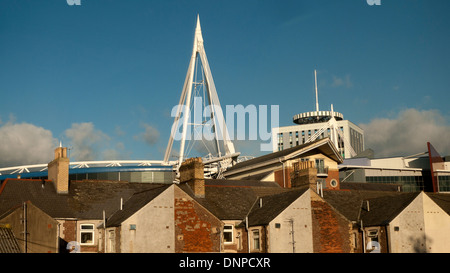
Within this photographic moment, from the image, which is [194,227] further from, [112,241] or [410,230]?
[410,230]

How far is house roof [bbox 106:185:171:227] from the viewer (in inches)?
1534

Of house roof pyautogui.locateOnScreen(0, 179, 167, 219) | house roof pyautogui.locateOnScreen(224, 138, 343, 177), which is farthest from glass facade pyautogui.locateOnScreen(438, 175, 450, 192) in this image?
house roof pyautogui.locateOnScreen(0, 179, 167, 219)

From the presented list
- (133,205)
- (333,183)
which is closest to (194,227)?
(133,205)

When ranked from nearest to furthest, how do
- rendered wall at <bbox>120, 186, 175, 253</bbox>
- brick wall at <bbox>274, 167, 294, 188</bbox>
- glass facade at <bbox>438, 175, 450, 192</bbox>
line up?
1. rendered wall at <bbox>120, 186, 175, 253</bbox>
2. brick wall at <bbox>274, 167, 294, 188</bbox>
3. glass facade at <bbox>438, 175, 450, 192</bbox>

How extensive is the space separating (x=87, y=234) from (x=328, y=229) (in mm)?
17580

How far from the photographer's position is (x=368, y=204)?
1884 inches

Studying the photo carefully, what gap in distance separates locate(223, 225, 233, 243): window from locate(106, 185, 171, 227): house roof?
5.87m

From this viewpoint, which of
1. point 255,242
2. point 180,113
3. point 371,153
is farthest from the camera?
point 371,153

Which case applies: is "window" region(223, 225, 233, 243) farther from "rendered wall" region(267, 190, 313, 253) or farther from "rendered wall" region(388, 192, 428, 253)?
"rendered wall" region(388, 192, 428, 253)

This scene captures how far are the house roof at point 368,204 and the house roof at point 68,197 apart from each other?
56.5 ft
